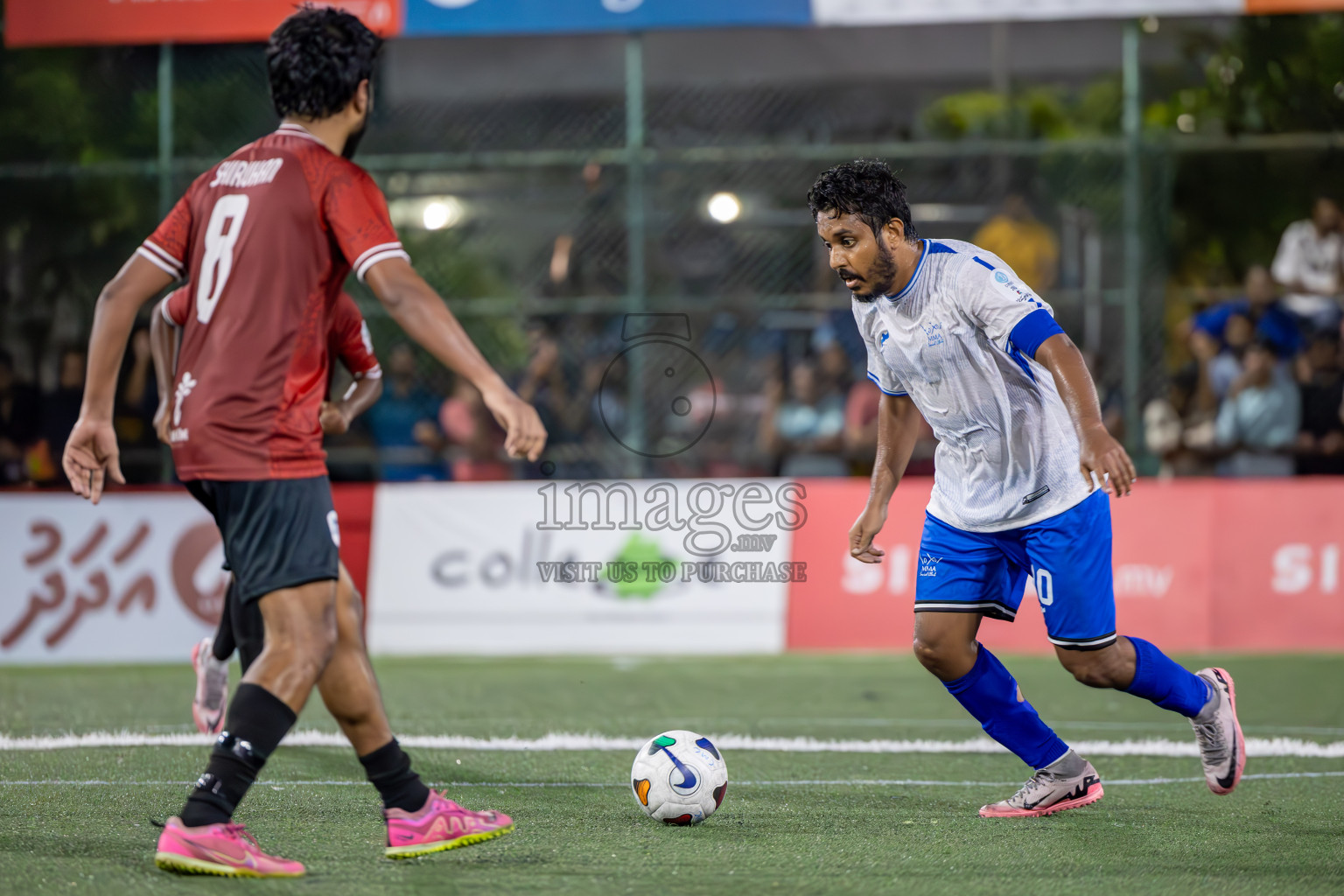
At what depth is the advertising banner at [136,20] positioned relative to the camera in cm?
1262

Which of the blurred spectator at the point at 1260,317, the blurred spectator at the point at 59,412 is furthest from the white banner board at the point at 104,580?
the blurred spectator at the point at 1260,317

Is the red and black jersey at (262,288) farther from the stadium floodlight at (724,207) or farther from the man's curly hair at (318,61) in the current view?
the stadium floodlight at (724,207)

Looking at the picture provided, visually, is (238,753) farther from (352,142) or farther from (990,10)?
(990,10)

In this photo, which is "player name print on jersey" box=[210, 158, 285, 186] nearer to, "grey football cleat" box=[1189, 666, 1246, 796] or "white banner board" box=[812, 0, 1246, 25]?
"grey football cleat" box=[1189, 666, 1246, 796]

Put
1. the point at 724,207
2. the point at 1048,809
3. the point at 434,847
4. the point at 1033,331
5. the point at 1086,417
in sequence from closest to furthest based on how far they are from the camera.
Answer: the point at 434,847, the point at 1086,417, the point at 1033,331, the point at 1048,809, the point at 724,207

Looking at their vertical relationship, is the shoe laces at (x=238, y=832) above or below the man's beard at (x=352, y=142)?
below

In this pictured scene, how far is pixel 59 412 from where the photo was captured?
476 inches

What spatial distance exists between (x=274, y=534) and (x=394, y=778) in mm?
807

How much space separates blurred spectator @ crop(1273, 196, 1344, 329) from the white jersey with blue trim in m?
8.14

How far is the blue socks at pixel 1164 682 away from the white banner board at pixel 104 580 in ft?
23.7

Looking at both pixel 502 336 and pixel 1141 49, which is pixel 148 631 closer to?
pixel 502 336

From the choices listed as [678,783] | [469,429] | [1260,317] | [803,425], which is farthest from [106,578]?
[1260,317]

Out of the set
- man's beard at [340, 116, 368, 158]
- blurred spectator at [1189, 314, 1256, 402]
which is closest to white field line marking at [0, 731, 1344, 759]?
man's beard at [340, 116, 368, 158]

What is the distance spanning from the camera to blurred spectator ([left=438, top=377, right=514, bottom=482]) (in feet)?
40.8
